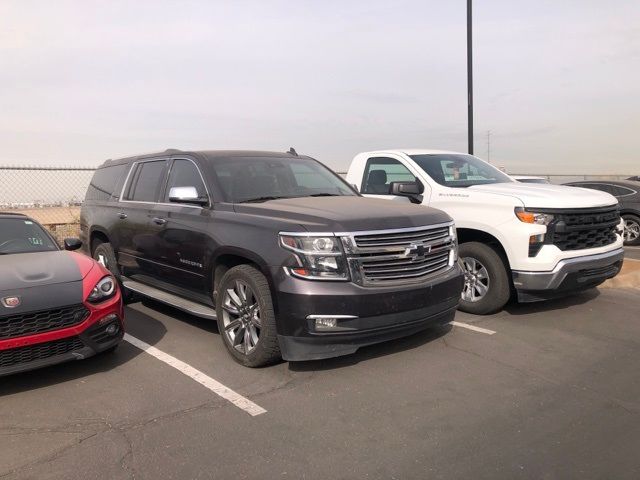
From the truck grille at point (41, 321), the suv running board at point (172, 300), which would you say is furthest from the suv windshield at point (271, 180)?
the truck grille at point (41, 321)

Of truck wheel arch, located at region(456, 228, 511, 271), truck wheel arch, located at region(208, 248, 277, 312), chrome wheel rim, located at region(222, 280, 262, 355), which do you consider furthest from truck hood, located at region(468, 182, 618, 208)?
chrome wheel rim, located at region(222, 280, 262, 355)

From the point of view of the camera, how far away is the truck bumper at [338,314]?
408 cm

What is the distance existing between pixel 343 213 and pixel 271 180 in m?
1.33

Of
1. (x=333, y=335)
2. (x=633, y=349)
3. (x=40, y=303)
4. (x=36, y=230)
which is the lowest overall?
(x=633, y=349)

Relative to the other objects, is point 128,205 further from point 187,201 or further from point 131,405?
point 131,405

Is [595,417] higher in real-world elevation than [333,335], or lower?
lower

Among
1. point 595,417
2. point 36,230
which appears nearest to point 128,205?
point 36,230

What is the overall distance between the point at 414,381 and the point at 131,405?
7.00 feet

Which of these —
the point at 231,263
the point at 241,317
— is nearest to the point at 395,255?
the point at 241,317

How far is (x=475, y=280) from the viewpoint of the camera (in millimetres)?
6270

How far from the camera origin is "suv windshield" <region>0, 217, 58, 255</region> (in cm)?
536

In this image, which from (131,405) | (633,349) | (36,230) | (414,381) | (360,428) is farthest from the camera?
(36,230)

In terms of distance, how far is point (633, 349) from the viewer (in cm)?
503

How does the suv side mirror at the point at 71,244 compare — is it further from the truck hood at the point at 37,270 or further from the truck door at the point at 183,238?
the truck door at the point at 183,238
